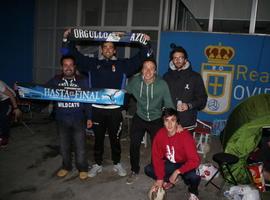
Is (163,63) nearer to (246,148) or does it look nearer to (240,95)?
(240,95)

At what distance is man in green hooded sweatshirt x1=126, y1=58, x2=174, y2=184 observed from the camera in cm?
376

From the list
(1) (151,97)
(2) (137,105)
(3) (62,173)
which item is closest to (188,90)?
(1) (151,97)

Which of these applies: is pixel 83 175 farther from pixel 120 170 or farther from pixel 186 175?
pixel 186 175

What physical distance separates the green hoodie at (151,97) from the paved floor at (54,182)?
1053 mm

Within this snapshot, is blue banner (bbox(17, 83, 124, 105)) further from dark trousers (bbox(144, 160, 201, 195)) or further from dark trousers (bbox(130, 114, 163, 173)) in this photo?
dark trousers (bbox(144, 160, 201, 195))

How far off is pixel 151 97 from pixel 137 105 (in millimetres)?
297

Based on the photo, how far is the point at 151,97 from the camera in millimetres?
3812

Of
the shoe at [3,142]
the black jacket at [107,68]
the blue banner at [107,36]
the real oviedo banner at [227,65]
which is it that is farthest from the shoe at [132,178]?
the real oviedo banner at [227,65]

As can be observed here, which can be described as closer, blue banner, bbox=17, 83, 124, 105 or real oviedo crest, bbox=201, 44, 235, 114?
blue banner, bbox=17, 83, 124, 105

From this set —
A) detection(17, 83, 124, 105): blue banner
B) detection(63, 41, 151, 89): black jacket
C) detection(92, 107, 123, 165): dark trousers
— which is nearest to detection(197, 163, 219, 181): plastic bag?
detection(92, 107, 123, 165): dark trousers

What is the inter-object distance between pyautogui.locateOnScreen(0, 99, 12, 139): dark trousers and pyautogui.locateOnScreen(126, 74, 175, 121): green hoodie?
8.96ft

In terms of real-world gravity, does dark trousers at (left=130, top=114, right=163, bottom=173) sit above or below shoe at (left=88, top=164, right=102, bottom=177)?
above

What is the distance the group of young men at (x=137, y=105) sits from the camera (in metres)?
3.73

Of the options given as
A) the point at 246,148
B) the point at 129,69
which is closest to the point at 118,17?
the point at 129,69
